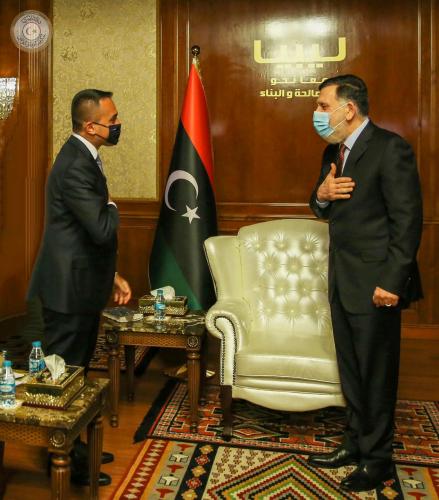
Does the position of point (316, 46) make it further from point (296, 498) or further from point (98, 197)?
point (296, 498)

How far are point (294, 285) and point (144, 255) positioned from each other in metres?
1.96

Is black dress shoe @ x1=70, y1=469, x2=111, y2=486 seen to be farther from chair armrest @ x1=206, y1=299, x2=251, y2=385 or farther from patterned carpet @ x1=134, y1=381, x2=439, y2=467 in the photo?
chair armrest @ x1=206, y1=299, x2=251, y2=385

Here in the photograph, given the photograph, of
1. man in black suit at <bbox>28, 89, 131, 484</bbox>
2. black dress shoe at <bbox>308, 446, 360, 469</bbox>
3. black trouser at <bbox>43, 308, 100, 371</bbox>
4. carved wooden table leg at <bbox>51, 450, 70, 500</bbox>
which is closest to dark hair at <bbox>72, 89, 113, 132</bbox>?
man in black suit at <bbox>28, 89, 131, 484</bbox>

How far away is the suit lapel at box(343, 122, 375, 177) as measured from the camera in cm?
235

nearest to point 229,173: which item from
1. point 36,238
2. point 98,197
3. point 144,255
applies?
point 144,255

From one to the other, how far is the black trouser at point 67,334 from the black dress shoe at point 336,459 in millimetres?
1105

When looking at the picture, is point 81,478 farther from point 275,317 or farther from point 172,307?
point 275,317

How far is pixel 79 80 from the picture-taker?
4859 mm

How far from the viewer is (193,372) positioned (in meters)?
2.88

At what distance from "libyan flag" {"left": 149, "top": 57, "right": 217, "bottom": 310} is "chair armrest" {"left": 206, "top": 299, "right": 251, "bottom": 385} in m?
1.02

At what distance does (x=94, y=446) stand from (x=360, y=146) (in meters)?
1.52

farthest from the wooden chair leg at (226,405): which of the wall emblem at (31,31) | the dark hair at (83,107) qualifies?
the wall emblem at (31,31)

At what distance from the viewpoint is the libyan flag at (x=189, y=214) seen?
3.92 metres

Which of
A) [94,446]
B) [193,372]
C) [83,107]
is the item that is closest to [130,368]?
[193,372]
